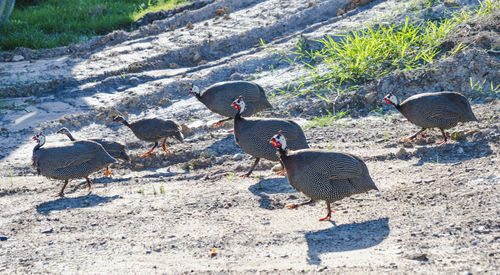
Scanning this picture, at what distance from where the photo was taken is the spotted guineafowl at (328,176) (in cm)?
527

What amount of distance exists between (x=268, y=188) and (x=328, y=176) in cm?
105

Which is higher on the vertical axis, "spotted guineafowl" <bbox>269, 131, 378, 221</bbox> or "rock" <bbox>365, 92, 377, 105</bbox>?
"spotted guineafowl" <bbox>269, 131, 378, 221</bbox>

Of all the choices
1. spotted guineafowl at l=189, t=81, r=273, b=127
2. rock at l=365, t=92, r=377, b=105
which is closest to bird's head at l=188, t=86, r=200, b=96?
spotted guineafowl at l=189, t=81, r=273, b=127

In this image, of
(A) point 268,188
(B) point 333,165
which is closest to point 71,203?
(A) point 268,188

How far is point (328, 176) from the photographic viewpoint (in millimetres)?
5285

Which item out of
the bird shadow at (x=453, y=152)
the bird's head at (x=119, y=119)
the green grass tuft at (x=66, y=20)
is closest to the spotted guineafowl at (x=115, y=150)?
the bird's head at (x=119, y=119)

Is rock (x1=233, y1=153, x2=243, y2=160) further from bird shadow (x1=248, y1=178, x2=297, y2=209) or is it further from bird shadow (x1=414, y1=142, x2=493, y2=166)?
bird shadow (x1=414, y1=142, x2=493, y2=166)

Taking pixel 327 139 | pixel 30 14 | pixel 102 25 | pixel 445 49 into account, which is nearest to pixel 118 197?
pixel 327 139

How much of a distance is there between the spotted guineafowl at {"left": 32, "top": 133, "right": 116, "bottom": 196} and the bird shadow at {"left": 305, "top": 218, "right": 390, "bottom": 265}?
9.42 feet

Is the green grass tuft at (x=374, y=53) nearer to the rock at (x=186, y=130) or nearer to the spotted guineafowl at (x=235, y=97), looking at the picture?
the spotted guineafowl at (x=235, y=97)

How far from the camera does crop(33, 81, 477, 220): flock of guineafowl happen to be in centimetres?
530

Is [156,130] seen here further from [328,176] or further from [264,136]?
[328,176]

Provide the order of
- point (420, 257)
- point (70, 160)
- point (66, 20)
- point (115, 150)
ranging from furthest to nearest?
point (66, 20) < point (115, 150) < point (70, 160) < point (420, 257)

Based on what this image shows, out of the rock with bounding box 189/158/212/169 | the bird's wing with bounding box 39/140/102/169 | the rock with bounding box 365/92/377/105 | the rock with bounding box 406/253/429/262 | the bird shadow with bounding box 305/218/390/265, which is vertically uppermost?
the rock with bounding box 406/253/429/262
